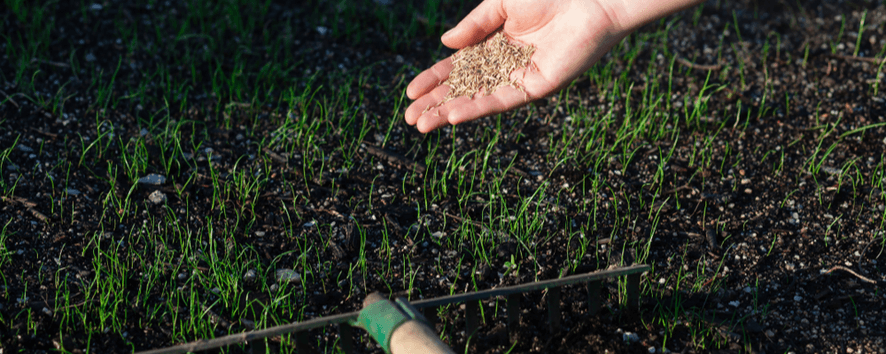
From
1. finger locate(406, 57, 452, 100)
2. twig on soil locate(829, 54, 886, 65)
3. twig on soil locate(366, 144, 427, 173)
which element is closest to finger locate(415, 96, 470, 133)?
finger locate(406, 57, 452, 100)

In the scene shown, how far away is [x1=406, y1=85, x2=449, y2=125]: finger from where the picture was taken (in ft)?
8.96

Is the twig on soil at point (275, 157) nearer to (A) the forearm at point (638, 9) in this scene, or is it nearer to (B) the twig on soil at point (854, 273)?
(A) the forearm at point (638, 9)

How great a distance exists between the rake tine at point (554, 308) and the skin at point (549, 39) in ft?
2.50

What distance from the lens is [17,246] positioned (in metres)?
2.46

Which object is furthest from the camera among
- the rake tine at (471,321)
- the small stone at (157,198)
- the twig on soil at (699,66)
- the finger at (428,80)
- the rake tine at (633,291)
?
the twig on soil at (699,66)

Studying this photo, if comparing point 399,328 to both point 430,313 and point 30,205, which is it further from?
point 30,205

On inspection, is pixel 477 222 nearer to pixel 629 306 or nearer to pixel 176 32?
pixel 629 306

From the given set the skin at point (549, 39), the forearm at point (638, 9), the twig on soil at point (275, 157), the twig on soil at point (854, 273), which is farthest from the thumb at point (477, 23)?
the twig on soil at point (854, 273)

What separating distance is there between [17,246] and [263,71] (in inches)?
53.3

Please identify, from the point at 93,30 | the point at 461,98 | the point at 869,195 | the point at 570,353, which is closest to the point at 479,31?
the point at 461,98

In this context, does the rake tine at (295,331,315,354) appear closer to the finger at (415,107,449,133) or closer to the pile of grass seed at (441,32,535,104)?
the finger at (415,107,449,133)

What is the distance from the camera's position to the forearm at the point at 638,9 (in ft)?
8.59

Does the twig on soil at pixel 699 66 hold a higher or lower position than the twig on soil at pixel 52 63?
lower

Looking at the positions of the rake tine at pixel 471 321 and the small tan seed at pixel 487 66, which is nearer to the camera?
the rake tine at pixel 471 321
